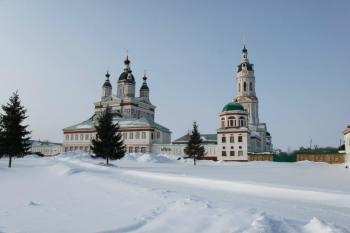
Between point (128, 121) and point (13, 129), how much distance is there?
44973mm

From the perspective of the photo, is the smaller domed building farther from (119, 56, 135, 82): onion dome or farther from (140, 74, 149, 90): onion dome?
(119, 56, 135, 82): onion dome

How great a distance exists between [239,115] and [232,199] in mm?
54225

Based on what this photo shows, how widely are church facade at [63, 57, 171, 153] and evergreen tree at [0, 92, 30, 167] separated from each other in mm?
39618

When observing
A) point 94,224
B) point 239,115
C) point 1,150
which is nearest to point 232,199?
point 94,224

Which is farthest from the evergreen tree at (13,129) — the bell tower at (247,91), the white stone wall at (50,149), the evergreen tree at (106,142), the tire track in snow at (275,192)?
the white stone wall at (50,149)

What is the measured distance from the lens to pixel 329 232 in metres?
5.79

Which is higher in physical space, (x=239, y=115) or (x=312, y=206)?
(x=239, y=115)

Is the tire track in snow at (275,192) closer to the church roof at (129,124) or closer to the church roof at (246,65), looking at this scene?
the church roof at (129,124)

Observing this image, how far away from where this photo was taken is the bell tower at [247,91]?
2970 inches

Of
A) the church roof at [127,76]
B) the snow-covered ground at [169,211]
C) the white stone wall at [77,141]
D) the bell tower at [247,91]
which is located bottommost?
the snow-covered ground at [169,211]

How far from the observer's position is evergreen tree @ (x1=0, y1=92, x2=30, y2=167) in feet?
91.2

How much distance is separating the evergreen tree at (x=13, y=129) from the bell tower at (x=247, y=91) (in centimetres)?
5522

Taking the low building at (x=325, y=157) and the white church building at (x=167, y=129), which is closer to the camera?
the low building at (x=325, y=157)

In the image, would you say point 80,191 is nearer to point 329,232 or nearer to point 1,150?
point 329,232
